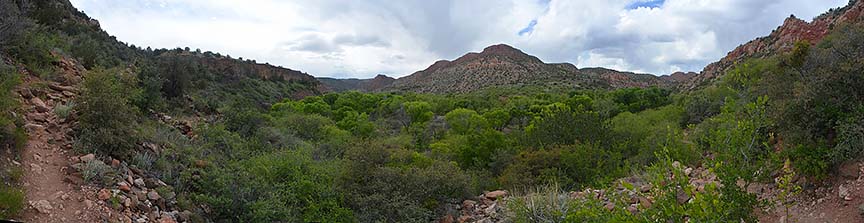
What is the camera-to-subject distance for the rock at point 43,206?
6002 mm

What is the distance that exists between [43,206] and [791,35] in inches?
1430

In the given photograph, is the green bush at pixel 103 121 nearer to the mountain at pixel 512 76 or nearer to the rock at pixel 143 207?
the rock at pixel 143 207

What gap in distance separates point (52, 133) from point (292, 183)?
453 centimetres

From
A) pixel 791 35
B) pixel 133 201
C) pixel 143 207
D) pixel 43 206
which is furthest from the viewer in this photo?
pixel 791 35

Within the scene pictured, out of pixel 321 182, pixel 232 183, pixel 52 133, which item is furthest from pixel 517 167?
pixel 52 133

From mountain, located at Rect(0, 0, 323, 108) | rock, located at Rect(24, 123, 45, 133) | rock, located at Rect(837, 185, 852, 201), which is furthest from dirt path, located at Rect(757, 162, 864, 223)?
mountain, located at Rect(0, 0, 323, 108)

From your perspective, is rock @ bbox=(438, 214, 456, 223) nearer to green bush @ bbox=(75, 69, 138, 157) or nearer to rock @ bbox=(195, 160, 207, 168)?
rock @ bbox=(195, 160, 207, 168)

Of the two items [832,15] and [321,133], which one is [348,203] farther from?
[832,15]

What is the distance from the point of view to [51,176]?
22.5 feet

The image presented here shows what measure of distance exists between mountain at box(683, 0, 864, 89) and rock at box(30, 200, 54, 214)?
86.5ft

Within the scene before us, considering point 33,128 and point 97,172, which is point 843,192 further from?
point 33,128

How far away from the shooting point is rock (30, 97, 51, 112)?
8461 millimetres

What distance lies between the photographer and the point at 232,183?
9.54 m

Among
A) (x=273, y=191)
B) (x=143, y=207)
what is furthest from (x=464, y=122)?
(x=143, y=207)
